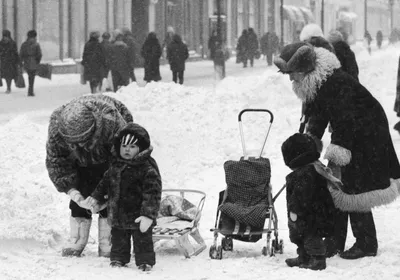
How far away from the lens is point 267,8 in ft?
183

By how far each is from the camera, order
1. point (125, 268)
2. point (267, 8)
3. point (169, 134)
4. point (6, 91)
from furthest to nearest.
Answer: point (267, 8) → point (6, 91) → point (169, 134) → point (125, 268)

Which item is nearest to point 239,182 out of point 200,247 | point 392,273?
point 200,247

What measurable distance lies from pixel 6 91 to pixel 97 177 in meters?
17.0

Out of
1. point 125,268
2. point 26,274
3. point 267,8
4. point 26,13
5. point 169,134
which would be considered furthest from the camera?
point 267,8

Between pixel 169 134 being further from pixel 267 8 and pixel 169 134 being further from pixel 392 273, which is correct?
pixel 267 8

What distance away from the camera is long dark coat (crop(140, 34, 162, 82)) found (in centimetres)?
2323

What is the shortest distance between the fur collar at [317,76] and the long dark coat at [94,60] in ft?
50.0

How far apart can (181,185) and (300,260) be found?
3.77m

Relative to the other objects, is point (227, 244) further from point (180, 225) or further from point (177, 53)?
point (177, 53)

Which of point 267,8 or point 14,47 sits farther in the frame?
point 267,8

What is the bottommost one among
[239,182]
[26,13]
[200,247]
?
[200,247]

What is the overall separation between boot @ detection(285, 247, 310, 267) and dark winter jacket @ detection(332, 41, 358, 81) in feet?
16.8

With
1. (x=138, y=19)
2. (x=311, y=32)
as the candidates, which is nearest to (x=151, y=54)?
(x=311, y=32)

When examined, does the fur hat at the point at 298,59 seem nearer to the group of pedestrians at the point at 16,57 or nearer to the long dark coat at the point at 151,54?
the group of pedestrians at the point at 16,57
